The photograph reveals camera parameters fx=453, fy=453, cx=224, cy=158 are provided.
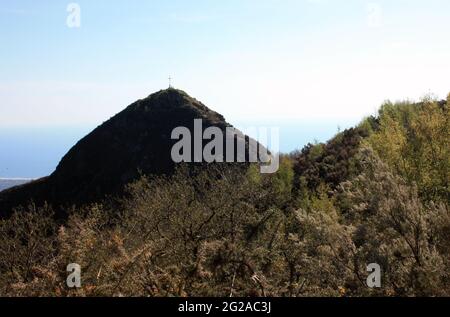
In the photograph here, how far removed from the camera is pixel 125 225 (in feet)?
71.0

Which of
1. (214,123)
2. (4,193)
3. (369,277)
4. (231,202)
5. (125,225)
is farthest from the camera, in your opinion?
(214,123)

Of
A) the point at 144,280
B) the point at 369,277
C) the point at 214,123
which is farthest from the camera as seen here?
the point at 214,123

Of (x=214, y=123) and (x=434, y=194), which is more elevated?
(x=214, y=123)

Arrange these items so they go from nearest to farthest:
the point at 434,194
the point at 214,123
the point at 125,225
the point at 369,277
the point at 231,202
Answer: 1. the point at 369,277
2. the point at 231,202
3. the point at 125,225
4. the point at 434,194
5. the point at 214,123

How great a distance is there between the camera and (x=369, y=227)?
→ 1074 cm

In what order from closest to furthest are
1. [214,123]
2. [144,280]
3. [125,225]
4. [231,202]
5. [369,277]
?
[144,280] < [369,277] < [231,202] < [125,225] < [214,123]

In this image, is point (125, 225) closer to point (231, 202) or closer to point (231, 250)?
point (231, 202)
